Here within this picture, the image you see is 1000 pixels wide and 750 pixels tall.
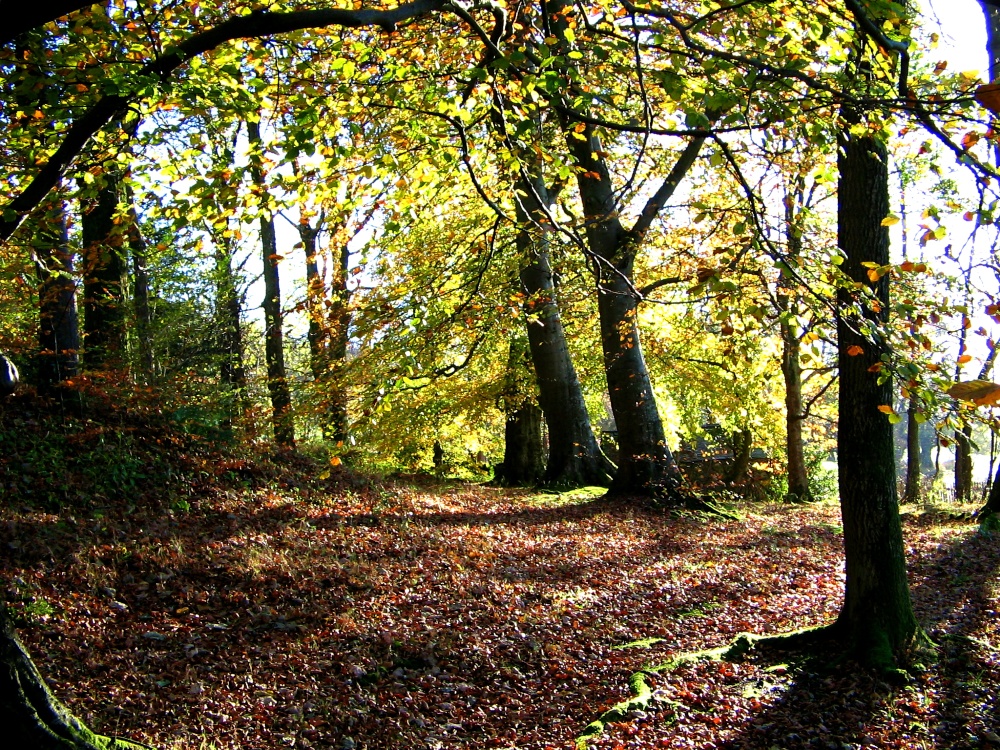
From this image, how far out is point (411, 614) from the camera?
7457mm

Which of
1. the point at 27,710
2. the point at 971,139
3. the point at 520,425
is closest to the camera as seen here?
the point at 27,710

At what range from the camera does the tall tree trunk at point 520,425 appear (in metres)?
18.0

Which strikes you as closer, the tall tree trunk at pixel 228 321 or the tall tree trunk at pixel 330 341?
the tall tree trunk at pixel 330 341

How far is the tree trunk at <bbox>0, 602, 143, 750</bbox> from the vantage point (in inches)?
142

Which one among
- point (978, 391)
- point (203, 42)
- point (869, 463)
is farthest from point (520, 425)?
point (978, 391)

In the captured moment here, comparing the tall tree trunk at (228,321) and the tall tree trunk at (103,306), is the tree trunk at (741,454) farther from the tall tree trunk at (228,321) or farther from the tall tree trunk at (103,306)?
the tall tree trunk at (103,306)

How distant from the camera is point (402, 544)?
9.84 meters

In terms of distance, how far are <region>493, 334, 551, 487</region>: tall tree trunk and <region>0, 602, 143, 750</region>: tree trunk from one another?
1412 centimetres

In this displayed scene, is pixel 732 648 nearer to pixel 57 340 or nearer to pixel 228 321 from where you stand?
pixel 57 340

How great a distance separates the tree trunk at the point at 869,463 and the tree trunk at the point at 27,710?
5.57 meters

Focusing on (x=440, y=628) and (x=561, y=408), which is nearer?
(x=440, y=628)

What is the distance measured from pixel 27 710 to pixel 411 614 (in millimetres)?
4143

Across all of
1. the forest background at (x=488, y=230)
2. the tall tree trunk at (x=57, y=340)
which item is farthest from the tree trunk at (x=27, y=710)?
the tall tree trunk at (x=57, y=340)

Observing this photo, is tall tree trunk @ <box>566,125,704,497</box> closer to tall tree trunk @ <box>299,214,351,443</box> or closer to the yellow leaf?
tall tree trunk @ <box>299,214,351,443</box>
